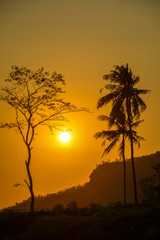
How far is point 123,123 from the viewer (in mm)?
39781

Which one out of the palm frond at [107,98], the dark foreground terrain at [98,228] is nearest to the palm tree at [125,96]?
the palm frond at [107,98]

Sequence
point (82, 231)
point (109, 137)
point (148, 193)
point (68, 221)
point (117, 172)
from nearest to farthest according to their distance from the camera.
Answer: point (82, 231) → point (68, 221) → point (109, 137) → point (148, 193) → point (117, 172)

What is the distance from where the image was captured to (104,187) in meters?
93.6

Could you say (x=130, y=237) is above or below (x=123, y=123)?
below

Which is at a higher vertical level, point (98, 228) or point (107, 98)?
point (107, 98)

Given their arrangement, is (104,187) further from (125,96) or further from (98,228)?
(98,228)

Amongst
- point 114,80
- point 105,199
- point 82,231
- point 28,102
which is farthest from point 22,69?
point 105,199

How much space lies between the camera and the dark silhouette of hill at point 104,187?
279 feet

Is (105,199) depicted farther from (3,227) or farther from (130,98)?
(3,227)

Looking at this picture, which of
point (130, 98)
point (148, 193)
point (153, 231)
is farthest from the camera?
point (148, 193)

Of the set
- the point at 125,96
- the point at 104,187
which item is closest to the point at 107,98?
the point at 125,96

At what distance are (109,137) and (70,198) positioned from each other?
2444 inches

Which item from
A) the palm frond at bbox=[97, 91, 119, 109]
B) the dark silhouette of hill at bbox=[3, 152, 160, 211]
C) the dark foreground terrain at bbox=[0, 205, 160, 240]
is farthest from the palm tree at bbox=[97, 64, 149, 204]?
the dark silhouette of hill at bbox=[3, 152, 160, 211]

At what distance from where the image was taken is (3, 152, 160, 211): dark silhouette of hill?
279 ft
